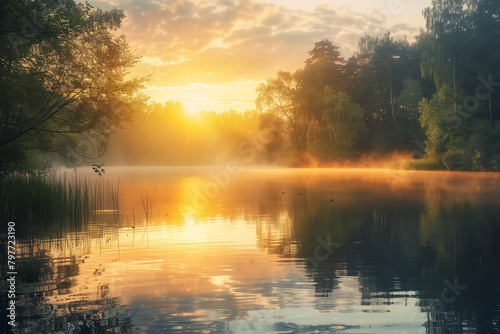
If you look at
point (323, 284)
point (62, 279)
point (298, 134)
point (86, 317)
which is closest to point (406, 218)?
point (323, 284)

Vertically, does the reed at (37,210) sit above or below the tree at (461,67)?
below

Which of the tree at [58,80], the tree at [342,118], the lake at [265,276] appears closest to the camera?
the lake at [265,276]

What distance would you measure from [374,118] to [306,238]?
3470 inches

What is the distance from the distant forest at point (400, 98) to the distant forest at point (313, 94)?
0.18m

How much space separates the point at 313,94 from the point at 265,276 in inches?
3419

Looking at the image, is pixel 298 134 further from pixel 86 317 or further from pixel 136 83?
pixel 86 317

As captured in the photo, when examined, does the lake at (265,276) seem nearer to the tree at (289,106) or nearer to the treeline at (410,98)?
the treeline at (410,98)

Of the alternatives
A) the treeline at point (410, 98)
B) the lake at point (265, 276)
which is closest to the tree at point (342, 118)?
the treeline at point (410, 98)

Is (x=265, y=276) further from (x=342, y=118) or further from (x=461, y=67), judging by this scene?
(x=342, y=118)

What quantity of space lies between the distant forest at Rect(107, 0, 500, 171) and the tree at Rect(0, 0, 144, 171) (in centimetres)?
4764

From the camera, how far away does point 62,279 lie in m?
10.6

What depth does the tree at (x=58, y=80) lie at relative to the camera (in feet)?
57.8

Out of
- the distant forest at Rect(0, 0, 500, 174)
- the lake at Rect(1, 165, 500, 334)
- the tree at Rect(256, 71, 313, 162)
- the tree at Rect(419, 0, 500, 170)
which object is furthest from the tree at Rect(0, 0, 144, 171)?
the tree at Rect(256, 71, 313, 162)

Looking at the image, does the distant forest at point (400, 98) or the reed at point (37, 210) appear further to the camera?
the distant forest at point (400, 98)
